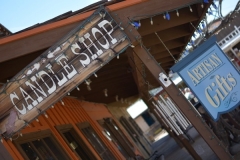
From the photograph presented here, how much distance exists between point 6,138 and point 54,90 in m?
0.94

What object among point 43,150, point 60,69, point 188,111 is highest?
point 60,69

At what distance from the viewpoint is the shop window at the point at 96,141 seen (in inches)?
402

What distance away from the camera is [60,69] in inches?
201

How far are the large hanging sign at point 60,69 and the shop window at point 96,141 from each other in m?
4.80

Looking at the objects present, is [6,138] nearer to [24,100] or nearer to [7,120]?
[7,120]

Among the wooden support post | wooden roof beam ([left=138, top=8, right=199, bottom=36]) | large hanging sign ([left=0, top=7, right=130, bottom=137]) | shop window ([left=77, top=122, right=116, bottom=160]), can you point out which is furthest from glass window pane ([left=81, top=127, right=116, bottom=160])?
large hanging sign ([left=0, top=7, right=130, bottom=137])

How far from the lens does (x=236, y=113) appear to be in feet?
29.8

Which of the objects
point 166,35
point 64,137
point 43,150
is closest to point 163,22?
point 166,35

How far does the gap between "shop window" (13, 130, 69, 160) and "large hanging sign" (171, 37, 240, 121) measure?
239 cm

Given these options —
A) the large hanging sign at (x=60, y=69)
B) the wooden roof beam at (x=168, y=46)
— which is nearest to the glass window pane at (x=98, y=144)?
the wooden roof beam at (x=168, y=46)

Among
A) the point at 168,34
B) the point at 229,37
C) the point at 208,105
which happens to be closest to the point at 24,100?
the point at 208,105

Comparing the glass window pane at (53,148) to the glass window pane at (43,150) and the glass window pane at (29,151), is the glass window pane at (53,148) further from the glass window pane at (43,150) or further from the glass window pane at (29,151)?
the glass window pane at (29,151)

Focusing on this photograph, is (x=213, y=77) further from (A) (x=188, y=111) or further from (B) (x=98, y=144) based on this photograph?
(B) (x=98, y=144)

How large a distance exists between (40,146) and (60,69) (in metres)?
2.10
